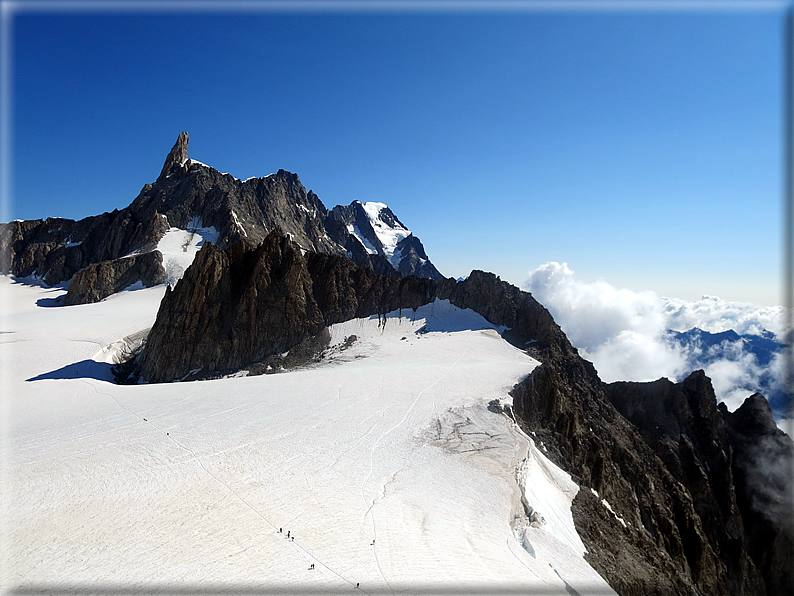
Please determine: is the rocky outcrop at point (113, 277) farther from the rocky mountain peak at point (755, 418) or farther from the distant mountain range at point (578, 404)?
the rocky mountain peak at point (755, 418)

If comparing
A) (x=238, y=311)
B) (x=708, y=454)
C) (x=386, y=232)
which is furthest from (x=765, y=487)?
(x=386, y=232)

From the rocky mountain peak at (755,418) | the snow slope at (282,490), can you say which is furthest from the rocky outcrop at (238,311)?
the rocky mountain peak at (755,418)

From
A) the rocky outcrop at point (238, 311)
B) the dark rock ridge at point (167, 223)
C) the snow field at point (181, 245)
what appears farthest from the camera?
the dark rock ridge at point (167, 223)

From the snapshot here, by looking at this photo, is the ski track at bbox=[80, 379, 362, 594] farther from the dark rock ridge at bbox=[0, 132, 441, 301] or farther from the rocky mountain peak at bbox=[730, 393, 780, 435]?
the dark rock ridge at bbox=[0, 132, 441, 301]

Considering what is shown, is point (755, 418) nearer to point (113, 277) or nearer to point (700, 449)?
point (700, 449)

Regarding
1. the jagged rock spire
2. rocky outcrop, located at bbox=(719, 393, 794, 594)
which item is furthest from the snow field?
rocky outcrop, located at bbox=(719, 393, 794, 594)

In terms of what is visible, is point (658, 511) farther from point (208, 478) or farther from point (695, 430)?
point (208, 478)

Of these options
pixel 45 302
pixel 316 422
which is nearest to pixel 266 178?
pixel 45 302
